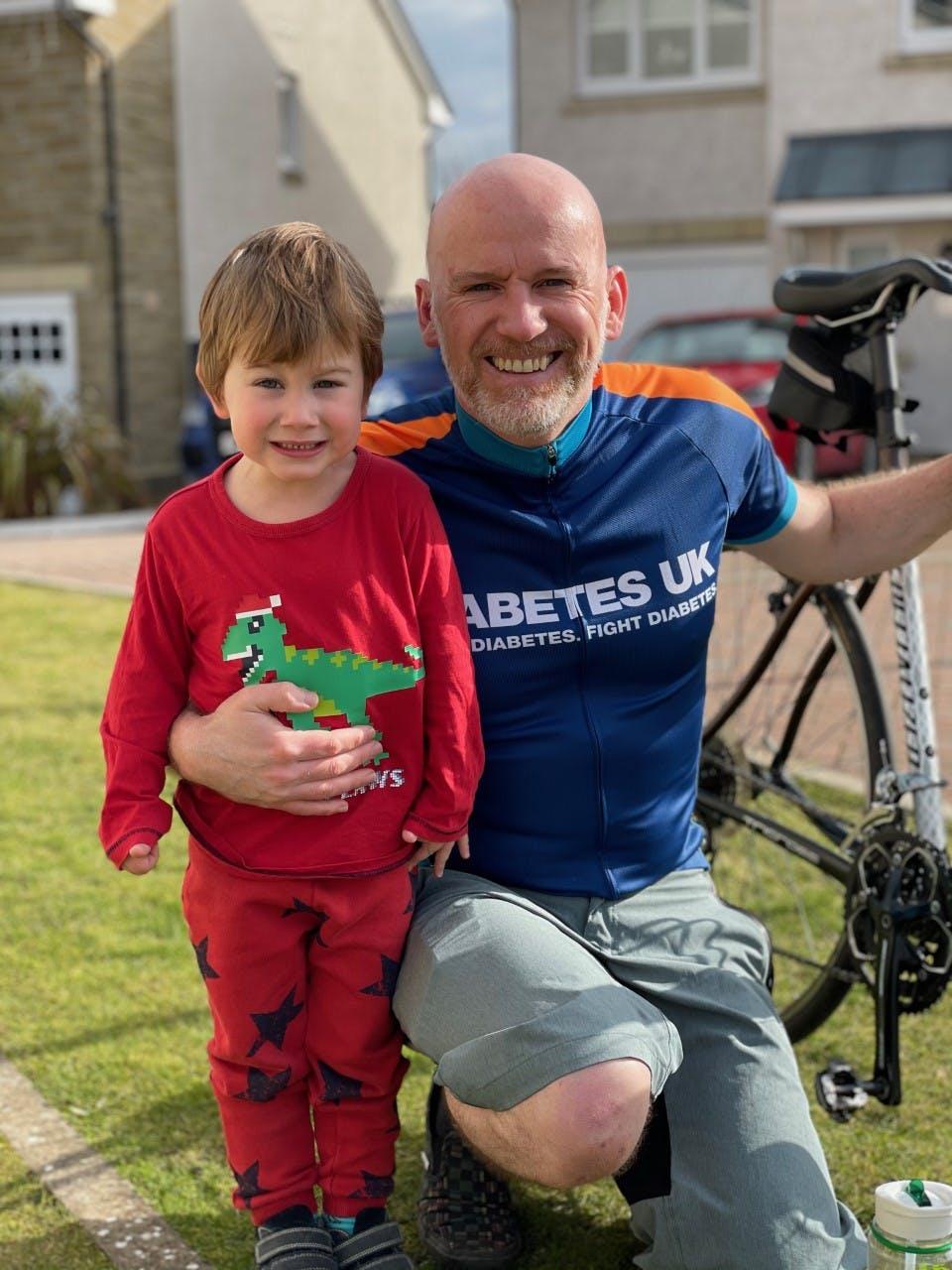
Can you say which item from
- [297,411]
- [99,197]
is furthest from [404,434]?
[99,197]

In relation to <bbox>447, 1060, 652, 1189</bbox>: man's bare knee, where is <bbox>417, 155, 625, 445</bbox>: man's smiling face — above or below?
above

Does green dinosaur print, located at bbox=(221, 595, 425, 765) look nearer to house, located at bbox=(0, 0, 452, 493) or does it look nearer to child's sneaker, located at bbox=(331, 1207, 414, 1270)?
child's sneaker, located at bbox=(331, 1207, 414, 1270)

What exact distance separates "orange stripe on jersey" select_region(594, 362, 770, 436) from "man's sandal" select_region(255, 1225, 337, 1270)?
58.6 inches

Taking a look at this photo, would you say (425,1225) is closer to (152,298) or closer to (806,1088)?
(806,1088)

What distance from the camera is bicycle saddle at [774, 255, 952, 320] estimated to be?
118 inches

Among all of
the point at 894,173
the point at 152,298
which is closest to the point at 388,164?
the point at 152,298

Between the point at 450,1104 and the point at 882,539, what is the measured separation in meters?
1.31

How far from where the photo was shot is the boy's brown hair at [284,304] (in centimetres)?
238

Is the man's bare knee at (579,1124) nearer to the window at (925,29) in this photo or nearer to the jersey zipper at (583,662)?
the jersey zipper at (583,662)

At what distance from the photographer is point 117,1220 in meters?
2.91

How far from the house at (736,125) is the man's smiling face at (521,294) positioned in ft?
56.5

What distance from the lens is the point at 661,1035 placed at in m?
2.49

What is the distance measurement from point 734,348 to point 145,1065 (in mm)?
12522

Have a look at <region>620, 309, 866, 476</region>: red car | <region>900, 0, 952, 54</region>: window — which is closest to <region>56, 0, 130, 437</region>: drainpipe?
<region>620, 309, 866, 476</region>: red car
